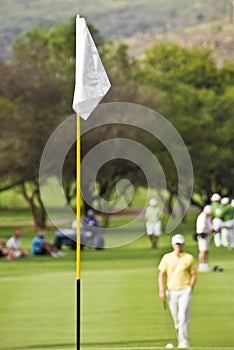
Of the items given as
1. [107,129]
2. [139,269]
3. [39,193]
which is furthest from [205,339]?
[39,193]

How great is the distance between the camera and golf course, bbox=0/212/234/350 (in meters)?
17.2

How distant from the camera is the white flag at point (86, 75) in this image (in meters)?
14.2

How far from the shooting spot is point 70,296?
23094mm

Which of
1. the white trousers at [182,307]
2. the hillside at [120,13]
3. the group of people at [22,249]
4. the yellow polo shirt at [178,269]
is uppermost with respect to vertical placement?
the hillside at [120,13]

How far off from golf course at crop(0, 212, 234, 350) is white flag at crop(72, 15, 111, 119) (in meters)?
3.46

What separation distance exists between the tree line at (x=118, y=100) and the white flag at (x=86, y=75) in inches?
1731

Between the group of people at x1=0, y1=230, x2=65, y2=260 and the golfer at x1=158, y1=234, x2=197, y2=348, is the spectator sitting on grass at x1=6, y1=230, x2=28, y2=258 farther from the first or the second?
the golfer at x1=158, y1=234, x2=197, y2=348

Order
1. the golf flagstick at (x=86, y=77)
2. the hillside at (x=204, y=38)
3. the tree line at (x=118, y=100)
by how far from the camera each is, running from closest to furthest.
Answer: the golf flagstick at (x=86, y=77) → the tree line at (x=118, y=100) → the hillside at (x=204, y=38)

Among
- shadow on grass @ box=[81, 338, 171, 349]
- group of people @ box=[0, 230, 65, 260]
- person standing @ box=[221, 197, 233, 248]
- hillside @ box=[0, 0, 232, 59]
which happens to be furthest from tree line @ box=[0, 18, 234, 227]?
shadow on grass @ box=[81, 338, 171, 349]

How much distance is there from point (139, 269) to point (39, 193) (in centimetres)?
3706

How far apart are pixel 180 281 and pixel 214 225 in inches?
803

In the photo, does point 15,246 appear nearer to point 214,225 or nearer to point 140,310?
point 214,225

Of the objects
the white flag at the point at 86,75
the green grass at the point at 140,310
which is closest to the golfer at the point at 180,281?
the green grass at the point at 140,310

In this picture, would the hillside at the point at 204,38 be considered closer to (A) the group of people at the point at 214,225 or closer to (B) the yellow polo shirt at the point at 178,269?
(A) the group of people at the point at 214,225
